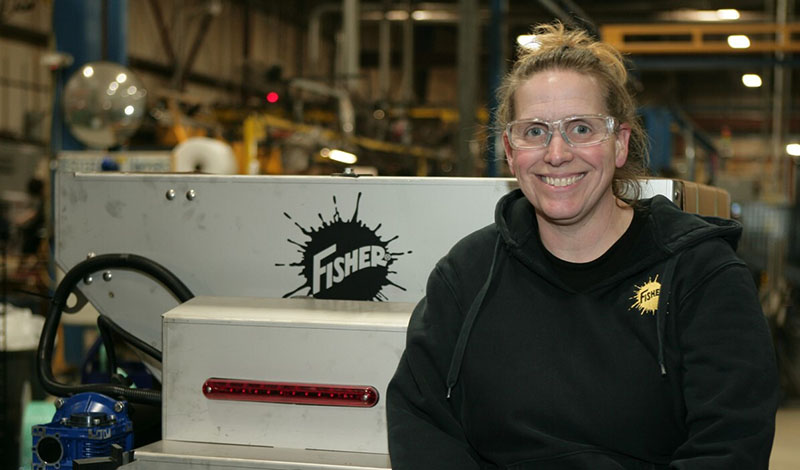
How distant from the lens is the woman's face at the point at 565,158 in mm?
1612

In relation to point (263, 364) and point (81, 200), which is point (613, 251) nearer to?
point (263, 364)

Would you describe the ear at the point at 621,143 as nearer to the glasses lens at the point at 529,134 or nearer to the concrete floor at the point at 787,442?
the glasses lens at the point at 529,134

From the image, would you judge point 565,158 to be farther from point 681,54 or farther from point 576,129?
point 681,54

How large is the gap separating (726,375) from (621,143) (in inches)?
17.4

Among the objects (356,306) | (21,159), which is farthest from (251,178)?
(21,159)

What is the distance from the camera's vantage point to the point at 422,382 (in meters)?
1.67

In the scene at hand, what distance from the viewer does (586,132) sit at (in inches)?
64.0

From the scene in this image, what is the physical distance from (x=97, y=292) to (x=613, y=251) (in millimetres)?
1162

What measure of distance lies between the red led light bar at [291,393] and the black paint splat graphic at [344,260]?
0.27m

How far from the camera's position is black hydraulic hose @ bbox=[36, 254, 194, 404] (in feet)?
6.78

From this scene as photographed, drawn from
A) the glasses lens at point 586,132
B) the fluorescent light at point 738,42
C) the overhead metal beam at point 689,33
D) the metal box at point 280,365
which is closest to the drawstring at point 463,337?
the metal box at point 280,365

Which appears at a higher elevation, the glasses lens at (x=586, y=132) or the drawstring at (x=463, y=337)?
the glasses lens at (x=586, y=132)

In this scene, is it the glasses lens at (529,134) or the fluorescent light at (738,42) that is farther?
the fluorescent light at (738,42)

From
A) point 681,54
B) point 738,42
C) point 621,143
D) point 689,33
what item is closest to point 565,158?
point 621,143
